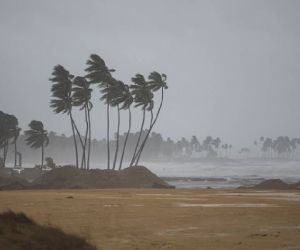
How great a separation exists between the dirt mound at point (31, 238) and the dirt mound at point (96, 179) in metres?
37.5

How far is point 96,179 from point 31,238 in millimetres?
41252

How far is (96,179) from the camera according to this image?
49062mm

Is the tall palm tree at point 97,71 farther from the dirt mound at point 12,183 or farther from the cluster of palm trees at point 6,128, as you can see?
the cluster of palm trees at point 6,128

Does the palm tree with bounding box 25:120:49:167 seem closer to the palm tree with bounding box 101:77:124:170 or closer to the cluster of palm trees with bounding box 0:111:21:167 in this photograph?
the cluster of palm trees with bounding box 0:111:21:167

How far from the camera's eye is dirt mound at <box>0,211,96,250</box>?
24.9ft

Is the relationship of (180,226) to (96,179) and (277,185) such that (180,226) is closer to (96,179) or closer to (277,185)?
(277,185)

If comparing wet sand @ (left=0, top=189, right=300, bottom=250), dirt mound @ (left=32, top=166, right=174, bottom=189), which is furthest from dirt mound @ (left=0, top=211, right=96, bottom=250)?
dirt mound @ (left=32, top=166, right=174, bottom=189)

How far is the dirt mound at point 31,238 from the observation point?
7602 mm

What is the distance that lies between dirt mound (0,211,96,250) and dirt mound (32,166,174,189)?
3746 cm

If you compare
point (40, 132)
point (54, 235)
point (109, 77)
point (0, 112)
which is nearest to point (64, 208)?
point (54, 235)

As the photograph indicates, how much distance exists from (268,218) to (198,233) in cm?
476

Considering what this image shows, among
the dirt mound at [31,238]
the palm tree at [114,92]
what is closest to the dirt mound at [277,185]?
the palm tree at [114,92]

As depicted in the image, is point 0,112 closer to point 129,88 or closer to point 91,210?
point 129,88

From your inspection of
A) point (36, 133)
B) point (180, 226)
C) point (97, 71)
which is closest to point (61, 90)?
point (97, 71)
